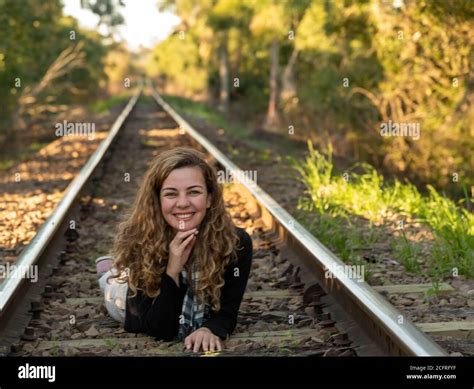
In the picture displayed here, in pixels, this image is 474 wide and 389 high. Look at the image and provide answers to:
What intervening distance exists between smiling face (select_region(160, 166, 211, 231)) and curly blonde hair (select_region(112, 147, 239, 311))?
38mm

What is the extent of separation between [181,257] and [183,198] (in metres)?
0.26

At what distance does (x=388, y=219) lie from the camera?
6797mm

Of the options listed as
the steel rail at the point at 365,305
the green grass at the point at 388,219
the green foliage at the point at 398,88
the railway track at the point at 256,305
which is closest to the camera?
the steel rail at the point at 365,305

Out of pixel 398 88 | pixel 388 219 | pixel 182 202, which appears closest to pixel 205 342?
pixel 182 202

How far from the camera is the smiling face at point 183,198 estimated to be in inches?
146

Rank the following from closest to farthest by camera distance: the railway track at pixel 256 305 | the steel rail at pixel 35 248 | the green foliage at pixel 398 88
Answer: the railway track at pixel 256 305 → the steel rail at pixel 35 248 → the green foliage at pixel 398 88

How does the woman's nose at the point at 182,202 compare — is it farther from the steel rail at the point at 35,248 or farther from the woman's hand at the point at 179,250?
the steel rail at the point at 35,248

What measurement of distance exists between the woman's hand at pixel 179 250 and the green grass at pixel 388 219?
72.5 inches

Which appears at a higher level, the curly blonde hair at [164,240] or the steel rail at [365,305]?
the curly blonde hair at [164,240]

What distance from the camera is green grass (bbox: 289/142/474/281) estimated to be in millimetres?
5244

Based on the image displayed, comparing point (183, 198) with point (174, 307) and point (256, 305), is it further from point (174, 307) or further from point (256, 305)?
point (256, 305)

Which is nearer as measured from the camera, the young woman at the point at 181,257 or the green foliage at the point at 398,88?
the young woman at the point at 181,257

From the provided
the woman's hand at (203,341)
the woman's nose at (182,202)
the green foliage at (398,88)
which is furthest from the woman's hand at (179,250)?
the green foliage at (398,88)

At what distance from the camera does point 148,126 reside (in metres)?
19.4
